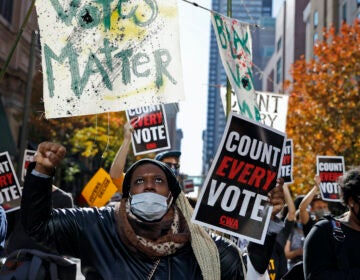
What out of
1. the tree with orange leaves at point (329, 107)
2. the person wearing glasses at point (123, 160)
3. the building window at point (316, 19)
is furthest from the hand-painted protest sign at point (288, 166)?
the building window at point (316, 19)

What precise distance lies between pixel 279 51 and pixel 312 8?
2116 centimetres

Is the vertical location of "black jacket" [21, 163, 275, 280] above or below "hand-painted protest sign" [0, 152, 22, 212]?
above

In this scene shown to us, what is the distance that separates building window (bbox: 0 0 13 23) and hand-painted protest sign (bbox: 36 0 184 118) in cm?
1903

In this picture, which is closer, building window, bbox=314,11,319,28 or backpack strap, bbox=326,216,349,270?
backpack strap, bbox=326,216,349,270

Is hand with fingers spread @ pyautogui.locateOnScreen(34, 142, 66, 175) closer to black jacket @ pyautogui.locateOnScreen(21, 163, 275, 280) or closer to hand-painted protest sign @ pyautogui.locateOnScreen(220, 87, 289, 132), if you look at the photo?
black jacket @ pyautogui.locateOnScreen(21, 163, 275, 280)

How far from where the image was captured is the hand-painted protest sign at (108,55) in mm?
3631

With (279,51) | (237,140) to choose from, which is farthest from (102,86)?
(279,51)

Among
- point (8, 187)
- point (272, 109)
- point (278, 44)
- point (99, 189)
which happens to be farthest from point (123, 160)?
point (278, 44)

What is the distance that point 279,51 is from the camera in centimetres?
6262

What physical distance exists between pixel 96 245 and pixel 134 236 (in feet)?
0.69

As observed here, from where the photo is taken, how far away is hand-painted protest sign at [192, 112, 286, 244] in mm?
3344

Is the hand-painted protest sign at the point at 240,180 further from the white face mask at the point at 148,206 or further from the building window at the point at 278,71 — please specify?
the building window at the point at 278,71

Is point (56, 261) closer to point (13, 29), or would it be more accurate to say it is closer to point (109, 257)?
point (109, 257)

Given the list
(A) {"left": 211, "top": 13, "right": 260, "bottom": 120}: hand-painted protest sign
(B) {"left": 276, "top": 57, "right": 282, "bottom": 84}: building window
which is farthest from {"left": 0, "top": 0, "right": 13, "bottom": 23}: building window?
(B) {"left": 276, "top": 57, "right": 282, "bottom": 84}: building window
